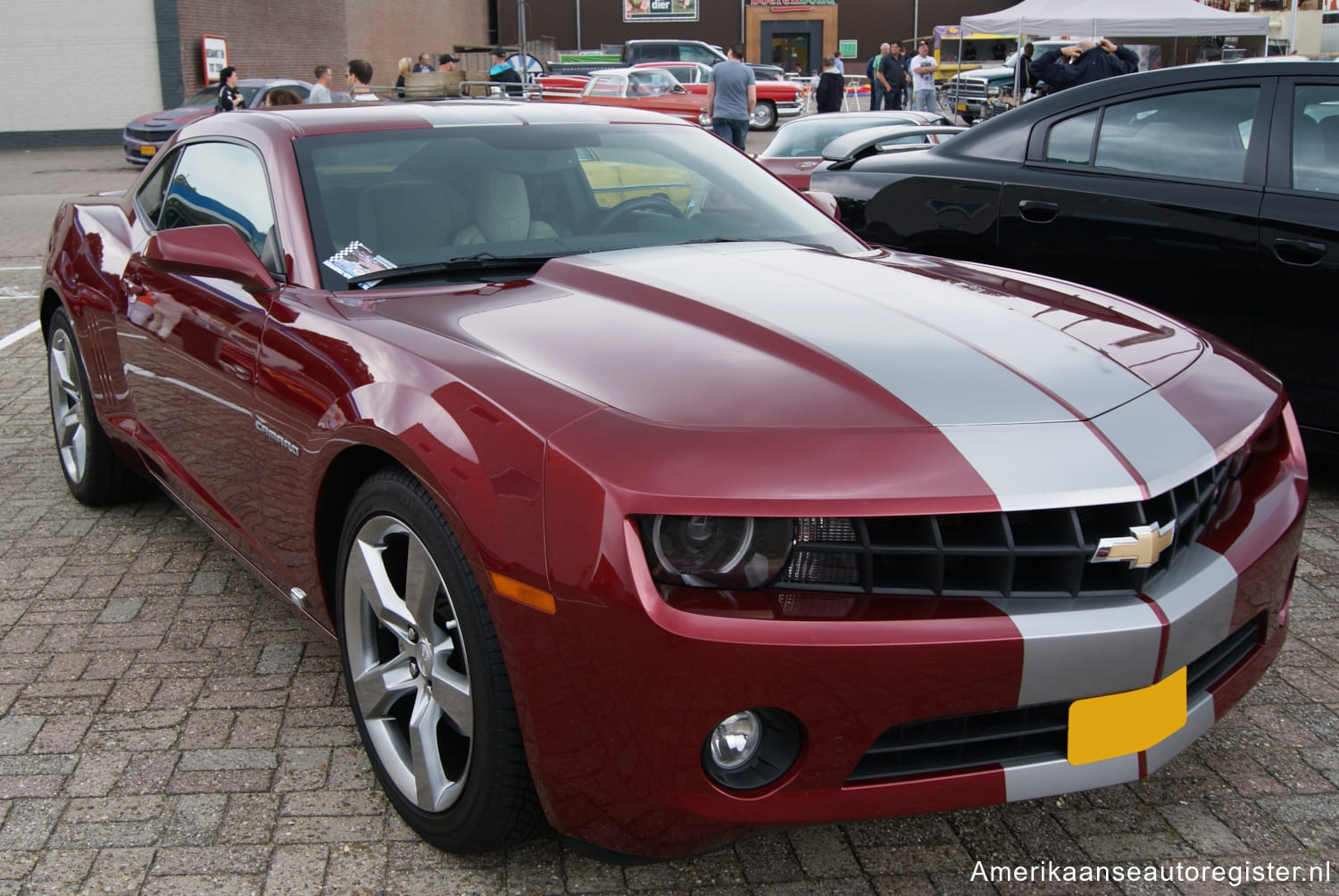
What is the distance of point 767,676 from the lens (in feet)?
6.06

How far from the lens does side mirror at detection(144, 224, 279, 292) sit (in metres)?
2.93

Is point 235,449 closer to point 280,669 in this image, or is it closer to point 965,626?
point 280,669

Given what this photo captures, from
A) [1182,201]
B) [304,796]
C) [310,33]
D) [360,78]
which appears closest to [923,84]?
[360,78]

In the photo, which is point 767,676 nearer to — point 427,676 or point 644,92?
point 427,676

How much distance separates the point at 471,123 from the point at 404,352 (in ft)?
4.13

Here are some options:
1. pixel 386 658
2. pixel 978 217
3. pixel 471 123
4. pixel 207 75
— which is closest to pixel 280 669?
pixel 386 658

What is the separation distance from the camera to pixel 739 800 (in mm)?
1925

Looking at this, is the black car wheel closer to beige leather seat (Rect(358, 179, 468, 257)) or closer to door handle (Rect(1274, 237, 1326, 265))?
beige leather seat (Rect(358, 179, 468, 257))

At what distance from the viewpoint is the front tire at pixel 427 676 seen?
2.13m

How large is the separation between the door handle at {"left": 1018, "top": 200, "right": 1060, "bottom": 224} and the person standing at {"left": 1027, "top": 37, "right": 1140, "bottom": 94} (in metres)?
6.04

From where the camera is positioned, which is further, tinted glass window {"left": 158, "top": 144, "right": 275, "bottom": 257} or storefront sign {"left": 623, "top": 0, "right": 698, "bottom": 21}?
storefront sign {"left": 623, "top": 0, "right": 698, "bottom": 21}

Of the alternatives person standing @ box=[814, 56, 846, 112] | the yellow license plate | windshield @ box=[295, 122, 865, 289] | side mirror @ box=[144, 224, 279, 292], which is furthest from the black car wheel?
person standing @ box=[814, 56, 846, 112]

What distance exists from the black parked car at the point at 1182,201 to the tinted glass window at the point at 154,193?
10.3 feet

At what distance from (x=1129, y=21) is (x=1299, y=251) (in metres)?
16.3
